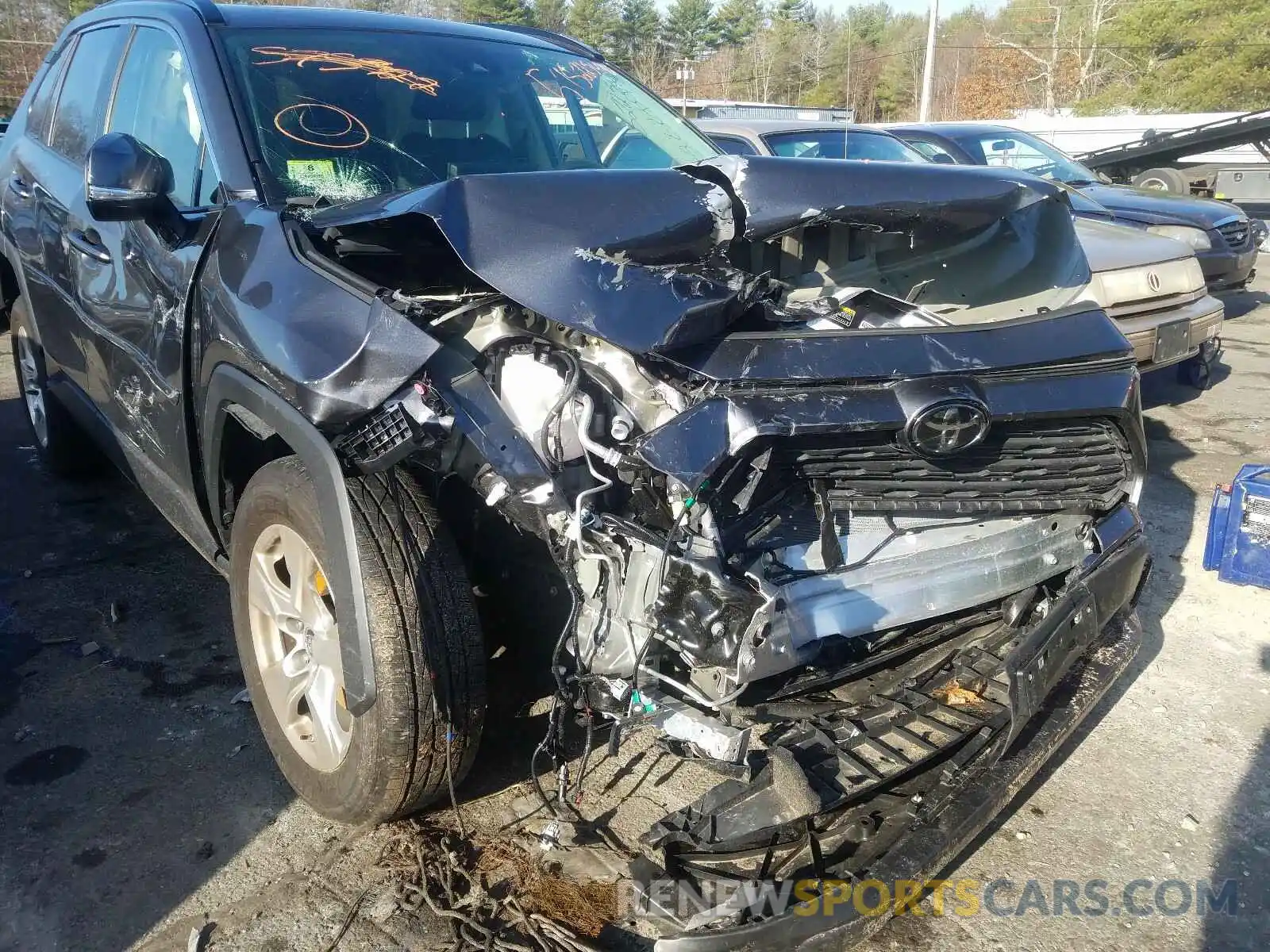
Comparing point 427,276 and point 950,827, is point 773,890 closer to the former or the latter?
point 950,827

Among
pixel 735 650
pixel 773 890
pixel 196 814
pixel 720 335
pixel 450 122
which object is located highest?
pixel 450 122

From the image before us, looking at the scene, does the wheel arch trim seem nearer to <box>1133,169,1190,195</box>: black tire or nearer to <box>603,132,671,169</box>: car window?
<box>603,132,671,169</box>: car window

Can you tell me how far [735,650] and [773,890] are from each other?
1.55 ft

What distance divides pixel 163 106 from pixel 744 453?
93.7 inches

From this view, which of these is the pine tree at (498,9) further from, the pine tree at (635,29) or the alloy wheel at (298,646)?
the alloy wheel at (298,646)

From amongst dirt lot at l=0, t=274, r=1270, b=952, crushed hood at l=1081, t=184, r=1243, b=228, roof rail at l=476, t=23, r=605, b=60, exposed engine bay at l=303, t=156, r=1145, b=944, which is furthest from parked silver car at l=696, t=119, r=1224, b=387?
exposed engine bay at l=303, t=156, r=1145, b=944

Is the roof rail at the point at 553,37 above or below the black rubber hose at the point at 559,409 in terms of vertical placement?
above

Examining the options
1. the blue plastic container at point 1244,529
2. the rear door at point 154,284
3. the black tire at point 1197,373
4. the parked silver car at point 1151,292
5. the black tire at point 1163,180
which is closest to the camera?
the rear door at point 154,284

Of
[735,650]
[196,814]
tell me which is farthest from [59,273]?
[735,650]

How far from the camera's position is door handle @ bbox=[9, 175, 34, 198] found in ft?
13.1

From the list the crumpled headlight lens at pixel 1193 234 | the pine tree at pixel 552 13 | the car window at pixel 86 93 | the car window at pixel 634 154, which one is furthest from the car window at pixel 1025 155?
the pine tree at pixel 552 13

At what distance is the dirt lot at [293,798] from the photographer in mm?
2236

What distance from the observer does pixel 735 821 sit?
2.05m

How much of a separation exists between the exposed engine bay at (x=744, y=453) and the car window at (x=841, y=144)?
197 inches
